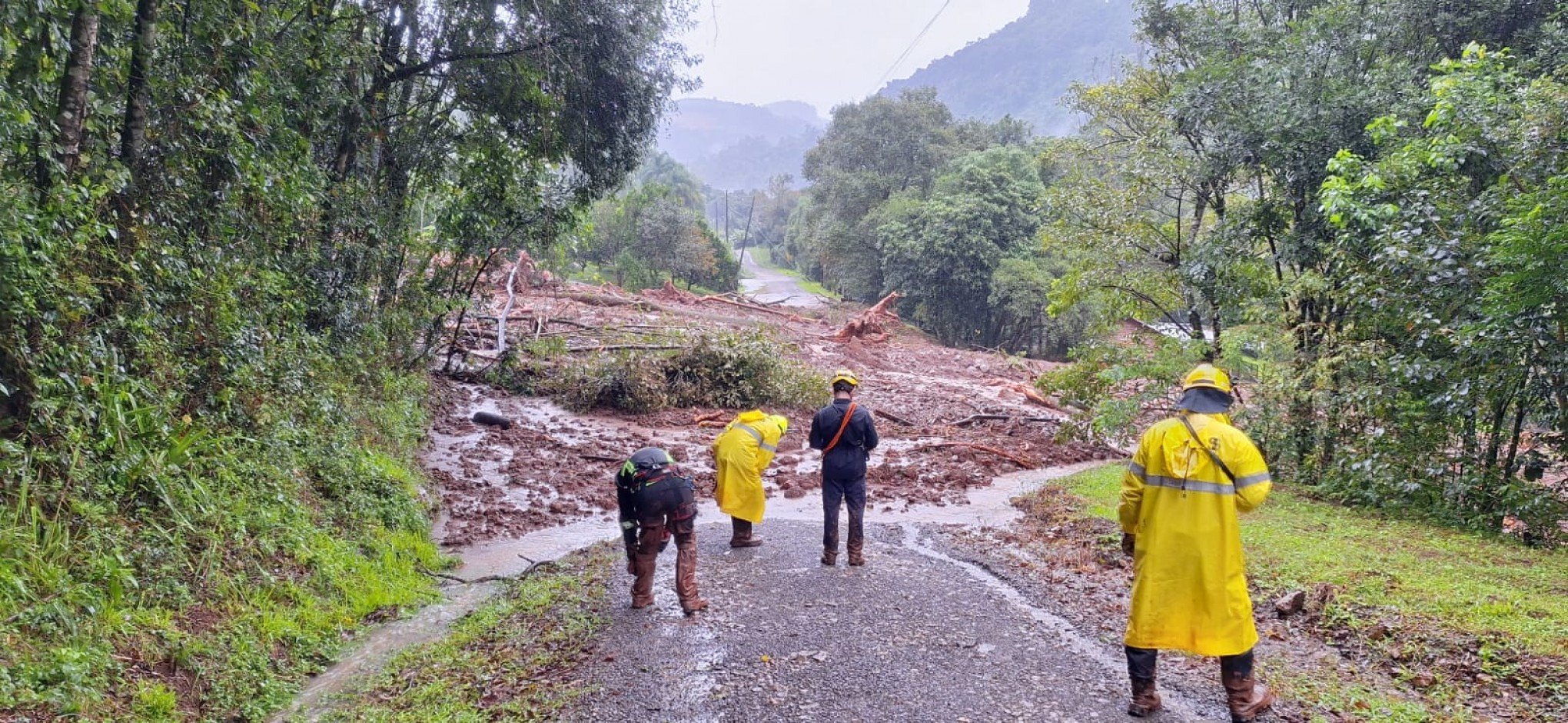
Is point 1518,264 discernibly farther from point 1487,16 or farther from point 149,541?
point 149,541

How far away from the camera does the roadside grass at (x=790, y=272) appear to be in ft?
191

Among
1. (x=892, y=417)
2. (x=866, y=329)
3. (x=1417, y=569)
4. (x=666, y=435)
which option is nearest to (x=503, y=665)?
(x=1417, y=569)

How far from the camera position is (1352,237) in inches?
362

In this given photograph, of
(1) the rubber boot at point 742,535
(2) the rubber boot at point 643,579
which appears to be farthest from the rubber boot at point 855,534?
(2) the rubber boot at point 643,579

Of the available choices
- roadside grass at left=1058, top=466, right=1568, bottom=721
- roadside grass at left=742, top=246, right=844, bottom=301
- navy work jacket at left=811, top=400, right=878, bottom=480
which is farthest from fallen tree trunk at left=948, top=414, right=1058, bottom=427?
roadside grass at left=742, top=246, right=844, bottom=301

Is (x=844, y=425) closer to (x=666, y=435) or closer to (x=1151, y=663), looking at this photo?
(x=1151, y=663)

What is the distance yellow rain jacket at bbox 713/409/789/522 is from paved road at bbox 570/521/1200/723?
2.09 feet

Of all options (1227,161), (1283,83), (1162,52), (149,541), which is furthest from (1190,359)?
(149,541)

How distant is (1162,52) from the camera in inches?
590

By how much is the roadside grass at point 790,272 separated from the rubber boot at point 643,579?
43.6 m

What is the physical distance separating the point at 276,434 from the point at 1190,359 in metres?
11.3

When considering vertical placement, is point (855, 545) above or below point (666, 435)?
above

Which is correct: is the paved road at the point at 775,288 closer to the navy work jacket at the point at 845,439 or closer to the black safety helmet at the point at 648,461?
the navy work jacket at the point at 845,439

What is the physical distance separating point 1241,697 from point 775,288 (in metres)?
57.2
